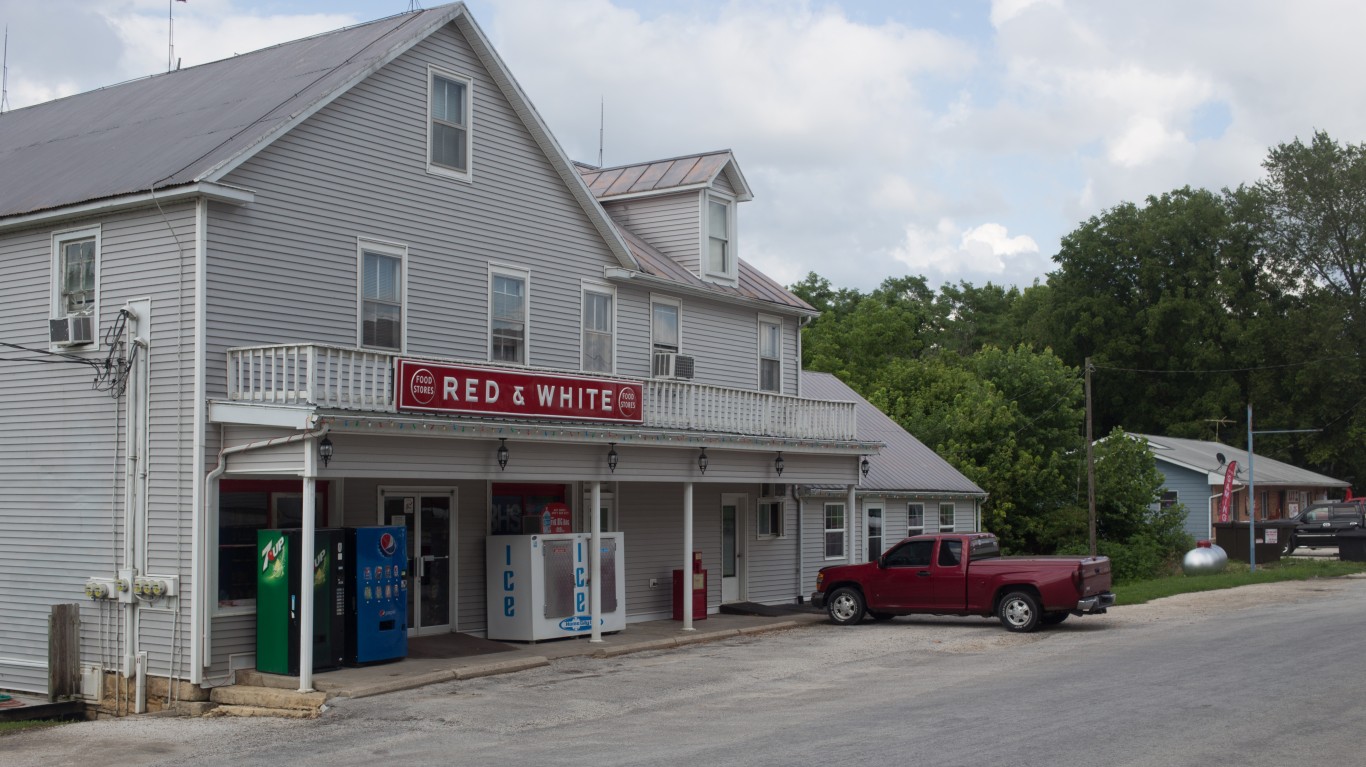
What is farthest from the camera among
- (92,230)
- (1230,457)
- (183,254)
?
(1230,457)

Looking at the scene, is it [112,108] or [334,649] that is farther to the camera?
[112,108]

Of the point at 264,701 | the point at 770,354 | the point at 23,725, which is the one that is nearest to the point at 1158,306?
the point at 770,354

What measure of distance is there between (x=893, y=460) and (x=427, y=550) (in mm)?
16378

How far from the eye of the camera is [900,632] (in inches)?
885

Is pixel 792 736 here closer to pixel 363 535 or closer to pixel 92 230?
pixel 363 535

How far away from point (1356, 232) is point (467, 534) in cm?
6098

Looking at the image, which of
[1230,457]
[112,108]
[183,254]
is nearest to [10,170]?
[112,108]

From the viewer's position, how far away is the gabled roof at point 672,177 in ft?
86.5

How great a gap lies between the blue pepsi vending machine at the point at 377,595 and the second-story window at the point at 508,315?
4.08m

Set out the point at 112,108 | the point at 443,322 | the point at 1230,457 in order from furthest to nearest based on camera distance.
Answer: the point at 1230,457 < the point at 112,108 < the point at 443,322

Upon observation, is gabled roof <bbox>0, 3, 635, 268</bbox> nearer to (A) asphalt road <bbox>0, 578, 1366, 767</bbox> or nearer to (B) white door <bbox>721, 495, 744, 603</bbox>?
(B) white door <bbox>721, 495, 744, 603</bbox>

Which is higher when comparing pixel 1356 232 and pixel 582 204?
pixel 1356 232

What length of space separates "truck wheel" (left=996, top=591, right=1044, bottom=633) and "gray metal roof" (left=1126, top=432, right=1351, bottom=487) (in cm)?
A: 2993

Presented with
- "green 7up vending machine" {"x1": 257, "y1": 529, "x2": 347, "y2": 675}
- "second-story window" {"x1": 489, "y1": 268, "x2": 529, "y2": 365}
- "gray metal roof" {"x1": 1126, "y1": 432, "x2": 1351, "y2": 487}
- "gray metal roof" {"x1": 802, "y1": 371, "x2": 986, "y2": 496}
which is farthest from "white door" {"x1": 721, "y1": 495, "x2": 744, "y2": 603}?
"gray metal roof" {"x1": 1126, "y1": 432, "x2": 1351, "y2": 487}
